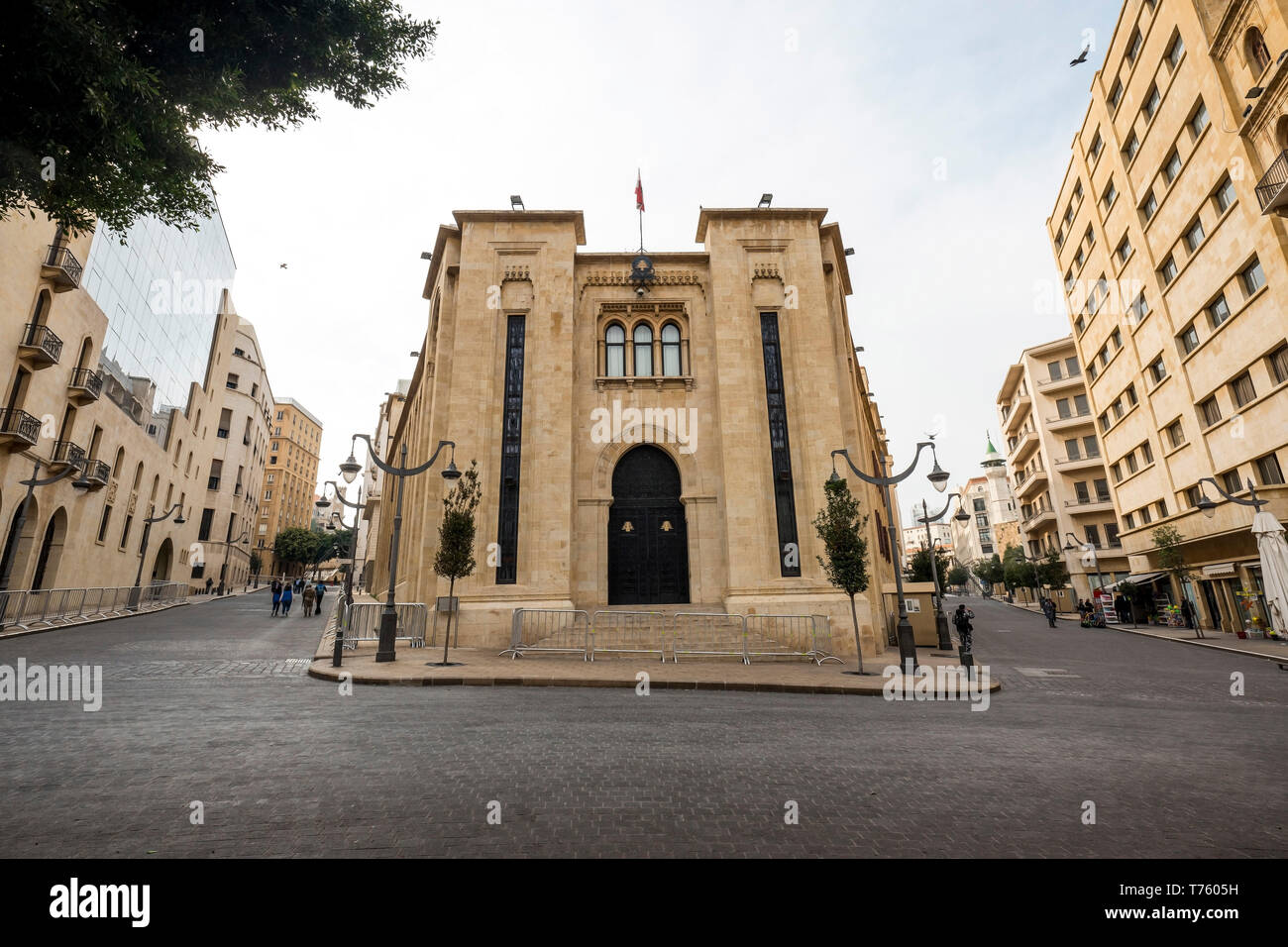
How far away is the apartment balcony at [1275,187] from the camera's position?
18.8 meters

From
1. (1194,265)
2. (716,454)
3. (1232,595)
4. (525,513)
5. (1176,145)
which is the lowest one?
(1232,595)

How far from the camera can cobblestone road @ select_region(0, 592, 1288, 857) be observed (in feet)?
12.6

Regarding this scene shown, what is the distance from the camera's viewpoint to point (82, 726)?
6.80 metres

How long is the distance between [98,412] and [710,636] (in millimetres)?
30187

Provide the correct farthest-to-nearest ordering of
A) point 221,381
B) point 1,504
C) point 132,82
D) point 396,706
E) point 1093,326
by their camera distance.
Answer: point 221,381 < point 1093,326 < point 1,504 < point 396,706 < point 132,82

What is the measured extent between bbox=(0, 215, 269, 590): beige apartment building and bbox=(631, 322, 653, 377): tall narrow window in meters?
22.2

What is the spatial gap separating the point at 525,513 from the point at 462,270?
9.40 m

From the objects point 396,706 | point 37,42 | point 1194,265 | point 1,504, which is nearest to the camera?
point 37,42

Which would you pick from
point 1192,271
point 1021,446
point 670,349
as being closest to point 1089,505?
point 1021,446

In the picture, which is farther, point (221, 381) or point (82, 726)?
point (221, 381)

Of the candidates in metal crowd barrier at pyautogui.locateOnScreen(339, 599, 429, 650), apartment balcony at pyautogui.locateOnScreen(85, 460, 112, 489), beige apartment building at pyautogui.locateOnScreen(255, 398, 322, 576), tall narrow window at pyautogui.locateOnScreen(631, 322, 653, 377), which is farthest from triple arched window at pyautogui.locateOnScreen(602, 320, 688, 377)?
beige apartment building at pyautogui.locateOnScreen(255, 398, 322, 576)

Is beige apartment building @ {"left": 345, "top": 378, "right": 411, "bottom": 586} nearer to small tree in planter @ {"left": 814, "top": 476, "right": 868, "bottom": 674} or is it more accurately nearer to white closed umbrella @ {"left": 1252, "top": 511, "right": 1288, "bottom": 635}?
small tree in planter @ {"left": 814, "top": 476, "right": 868, "bottom": 674}

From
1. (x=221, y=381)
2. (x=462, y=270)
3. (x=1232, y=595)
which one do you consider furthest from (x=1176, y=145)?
(x=221, y=381)

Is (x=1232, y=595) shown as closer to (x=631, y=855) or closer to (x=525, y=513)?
(x=525, y=513)
